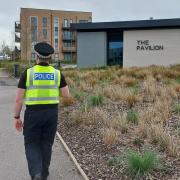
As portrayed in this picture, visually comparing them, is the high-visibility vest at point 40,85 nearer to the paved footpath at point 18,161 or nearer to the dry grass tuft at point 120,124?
the paved footpath at point 18,161

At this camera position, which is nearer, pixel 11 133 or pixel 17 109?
pixel 17 109

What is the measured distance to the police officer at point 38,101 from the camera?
5738 mm

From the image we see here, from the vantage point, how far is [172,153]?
6.89 meters

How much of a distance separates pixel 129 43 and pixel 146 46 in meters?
1.60

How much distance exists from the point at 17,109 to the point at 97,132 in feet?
11.1

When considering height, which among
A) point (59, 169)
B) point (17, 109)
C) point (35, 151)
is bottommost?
point (59, 169)

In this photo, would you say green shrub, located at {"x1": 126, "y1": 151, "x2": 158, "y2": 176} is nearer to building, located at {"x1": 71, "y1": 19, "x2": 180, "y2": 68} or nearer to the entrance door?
building, located at {"x1": 71, "y1": 19, "x2": 180, "y2": 68}

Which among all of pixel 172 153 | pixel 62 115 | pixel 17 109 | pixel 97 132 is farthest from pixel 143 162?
pixel 62 115

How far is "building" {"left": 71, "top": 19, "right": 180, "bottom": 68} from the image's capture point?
35.5 m

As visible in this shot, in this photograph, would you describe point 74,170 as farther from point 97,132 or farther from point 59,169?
point 97,132

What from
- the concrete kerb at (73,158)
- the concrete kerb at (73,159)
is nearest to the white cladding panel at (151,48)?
the concrete kerb at (73,158)

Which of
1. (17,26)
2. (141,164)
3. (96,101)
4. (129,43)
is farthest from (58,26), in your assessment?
(141,164)

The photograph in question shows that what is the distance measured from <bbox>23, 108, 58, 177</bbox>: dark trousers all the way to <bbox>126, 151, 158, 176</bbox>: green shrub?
45.4 inches

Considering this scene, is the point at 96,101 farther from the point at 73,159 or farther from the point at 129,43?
the point at 129,43
